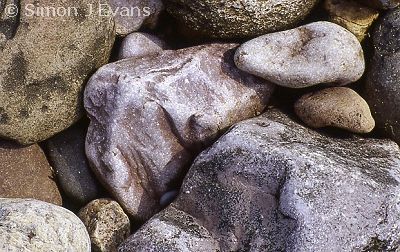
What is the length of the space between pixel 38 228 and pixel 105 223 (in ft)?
1.79

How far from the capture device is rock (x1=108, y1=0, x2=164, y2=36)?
331 cm

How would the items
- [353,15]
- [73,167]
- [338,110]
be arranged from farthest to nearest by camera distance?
[73,167] < [353,15] < [338,110]

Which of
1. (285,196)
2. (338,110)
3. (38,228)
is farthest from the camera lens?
(338,110)

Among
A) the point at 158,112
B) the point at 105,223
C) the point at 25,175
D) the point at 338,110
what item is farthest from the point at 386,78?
the point at 25,175

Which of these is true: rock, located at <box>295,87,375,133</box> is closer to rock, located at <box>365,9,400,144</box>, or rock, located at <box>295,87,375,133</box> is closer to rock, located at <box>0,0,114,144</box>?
rock, located at <box>365,9,400,144</box>

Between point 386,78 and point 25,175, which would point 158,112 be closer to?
point 25,175

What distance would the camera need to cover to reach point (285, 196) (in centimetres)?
271

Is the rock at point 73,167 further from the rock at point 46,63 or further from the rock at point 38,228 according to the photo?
the rock at point 38,228

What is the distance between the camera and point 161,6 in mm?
3322

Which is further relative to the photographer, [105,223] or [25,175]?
[25,175]

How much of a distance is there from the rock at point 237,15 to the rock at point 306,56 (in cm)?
7

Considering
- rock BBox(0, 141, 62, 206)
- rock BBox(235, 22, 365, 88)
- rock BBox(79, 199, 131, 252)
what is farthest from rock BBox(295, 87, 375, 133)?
rock BBox(0, 141, 62, 206)

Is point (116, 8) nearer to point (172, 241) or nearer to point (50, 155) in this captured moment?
point (50, 155)

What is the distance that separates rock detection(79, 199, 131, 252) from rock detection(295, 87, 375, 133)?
3.45 feet
